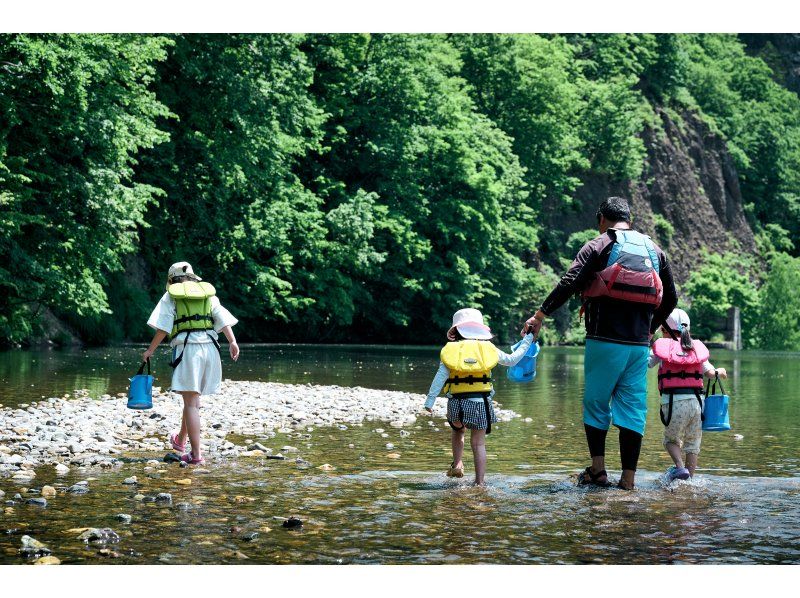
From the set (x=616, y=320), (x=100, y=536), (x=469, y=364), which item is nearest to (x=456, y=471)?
(x=469, y=364)

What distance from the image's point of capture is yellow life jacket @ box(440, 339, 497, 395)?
31.9 feet

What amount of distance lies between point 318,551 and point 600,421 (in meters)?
3.37

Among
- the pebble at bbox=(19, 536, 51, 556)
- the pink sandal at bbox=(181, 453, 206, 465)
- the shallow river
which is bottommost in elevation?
the shallow river

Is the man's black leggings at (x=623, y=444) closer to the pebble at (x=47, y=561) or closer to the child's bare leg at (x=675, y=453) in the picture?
the child's bare leg at (x=675, y=453)

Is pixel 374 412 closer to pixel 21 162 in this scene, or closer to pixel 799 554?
pixel 799 554

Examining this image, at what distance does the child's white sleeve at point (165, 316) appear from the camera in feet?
34.8

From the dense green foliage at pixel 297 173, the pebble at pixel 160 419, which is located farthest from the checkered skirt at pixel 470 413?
the dense green foliage at pixel 297 173

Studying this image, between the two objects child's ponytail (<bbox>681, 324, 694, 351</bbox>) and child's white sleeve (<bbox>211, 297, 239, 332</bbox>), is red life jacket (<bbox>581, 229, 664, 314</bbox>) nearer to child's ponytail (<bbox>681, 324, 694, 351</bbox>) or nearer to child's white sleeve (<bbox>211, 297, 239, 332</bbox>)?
child's ponytail (<bbox>681, 324, 694, 351</bbox>)

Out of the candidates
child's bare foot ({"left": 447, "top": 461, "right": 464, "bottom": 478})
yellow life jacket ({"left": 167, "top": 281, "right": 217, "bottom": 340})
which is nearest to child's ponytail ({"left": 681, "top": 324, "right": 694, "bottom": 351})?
child's bare foot ({"left": 447, "top": 461, "right": 464, "bottom": 478})

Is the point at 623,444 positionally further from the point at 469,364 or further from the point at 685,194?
the point at 685,194

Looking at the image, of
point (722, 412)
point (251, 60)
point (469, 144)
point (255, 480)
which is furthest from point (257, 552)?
point (469, 144)

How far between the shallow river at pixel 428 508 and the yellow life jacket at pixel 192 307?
4.10 feet

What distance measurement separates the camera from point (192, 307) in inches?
420

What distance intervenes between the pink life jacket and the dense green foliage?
1672 cm
